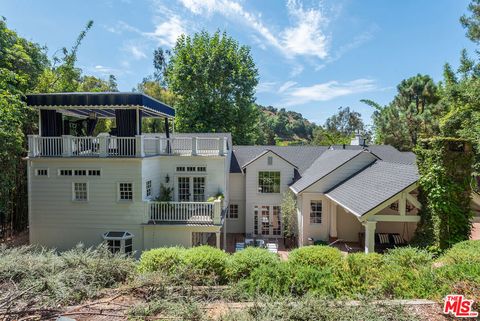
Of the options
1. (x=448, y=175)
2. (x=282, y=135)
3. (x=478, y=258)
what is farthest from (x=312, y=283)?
(x=282, y=135)

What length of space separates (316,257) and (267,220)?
9.84 metres

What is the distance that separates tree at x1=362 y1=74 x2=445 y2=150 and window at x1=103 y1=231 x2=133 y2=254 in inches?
1084

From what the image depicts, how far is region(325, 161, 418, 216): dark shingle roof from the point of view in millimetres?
9852

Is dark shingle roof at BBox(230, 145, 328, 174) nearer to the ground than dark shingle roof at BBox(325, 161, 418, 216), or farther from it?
farther from it

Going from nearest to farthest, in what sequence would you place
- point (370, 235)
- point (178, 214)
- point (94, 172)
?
point (370, 235), point (94, 172), point (178, 214)

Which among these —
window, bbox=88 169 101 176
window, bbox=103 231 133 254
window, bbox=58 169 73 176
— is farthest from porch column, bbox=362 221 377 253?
window, bbox=58 169 73 176

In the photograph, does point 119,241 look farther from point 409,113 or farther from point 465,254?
point 409,113

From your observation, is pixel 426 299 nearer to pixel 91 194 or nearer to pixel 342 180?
pixel 342 180

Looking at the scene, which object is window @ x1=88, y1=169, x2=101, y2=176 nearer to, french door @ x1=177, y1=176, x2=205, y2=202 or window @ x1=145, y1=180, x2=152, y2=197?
window @ x1=145, y1=180, x2=152, y2=197

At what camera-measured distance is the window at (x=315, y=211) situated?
14.1m

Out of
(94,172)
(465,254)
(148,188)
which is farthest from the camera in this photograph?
(148,188)

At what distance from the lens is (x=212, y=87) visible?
25.4m

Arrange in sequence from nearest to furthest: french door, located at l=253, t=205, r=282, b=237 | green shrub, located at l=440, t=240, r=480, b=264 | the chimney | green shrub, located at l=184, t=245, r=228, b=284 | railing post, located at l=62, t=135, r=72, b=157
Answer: green shrub, located at l=184, t=245, r=228, b=284 → green shrub, located at l=440, t=240, r=480, b=264 → railing post, located at l=62, t=135, r=72, b=157 → french door, located at l=253, t=205, r=282, b=237 → the chimney

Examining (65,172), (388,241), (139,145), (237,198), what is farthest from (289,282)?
(237,198)
